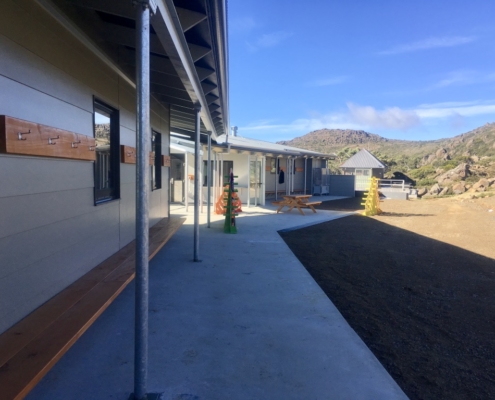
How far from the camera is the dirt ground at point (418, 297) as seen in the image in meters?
3.19

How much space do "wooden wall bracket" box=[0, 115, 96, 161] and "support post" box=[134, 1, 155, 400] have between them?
100 cm

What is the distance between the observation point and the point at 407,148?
8594 cm

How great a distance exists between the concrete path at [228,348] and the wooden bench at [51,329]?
0.30 meters

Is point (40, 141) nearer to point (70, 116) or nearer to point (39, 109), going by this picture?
point (39, 109)

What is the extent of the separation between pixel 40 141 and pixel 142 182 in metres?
1.35

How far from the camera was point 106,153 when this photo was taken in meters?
5.36

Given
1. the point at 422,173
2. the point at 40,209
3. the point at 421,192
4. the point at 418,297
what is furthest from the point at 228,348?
the point at 422,173

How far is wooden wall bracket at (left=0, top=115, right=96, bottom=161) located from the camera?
2.62 meters

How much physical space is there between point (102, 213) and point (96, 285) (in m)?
1.19

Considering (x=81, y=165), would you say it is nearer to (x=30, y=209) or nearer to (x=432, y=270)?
(x=30, y=209)

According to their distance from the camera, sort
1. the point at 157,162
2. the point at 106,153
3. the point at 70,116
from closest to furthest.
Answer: the point at 70,116 → the point at 106,153 → the point at 157,162

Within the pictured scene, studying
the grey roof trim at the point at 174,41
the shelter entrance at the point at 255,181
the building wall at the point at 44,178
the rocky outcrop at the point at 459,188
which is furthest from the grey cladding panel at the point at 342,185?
the building wall at the point at 44,178

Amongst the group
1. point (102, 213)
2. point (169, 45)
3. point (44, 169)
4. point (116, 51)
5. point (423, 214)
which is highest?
point (116, 51)

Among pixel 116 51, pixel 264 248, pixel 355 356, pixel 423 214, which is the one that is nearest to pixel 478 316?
pixel 355 356
